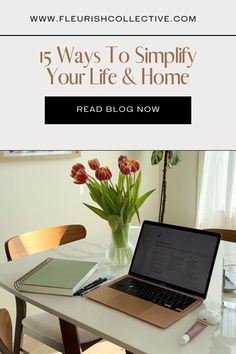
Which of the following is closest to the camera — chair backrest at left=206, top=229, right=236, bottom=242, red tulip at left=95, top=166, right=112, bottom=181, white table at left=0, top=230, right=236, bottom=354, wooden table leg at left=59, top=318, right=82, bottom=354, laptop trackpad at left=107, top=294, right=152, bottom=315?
white table at left=0, top=230, right=236, bottom=354

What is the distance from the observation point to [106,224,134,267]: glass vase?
4.52 ft

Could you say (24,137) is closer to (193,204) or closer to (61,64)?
(61,64)

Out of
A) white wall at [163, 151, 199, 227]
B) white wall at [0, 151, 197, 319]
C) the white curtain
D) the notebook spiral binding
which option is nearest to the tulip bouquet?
the notebook spiral binding

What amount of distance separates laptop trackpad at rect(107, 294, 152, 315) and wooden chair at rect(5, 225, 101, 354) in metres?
0.38

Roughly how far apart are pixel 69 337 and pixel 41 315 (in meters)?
0.43

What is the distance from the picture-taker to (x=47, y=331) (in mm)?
1404

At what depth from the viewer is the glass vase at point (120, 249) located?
4.52 ft

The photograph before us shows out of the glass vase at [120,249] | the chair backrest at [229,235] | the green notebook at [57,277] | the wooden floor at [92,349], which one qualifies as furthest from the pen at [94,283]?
the wooden floor at [92,349]

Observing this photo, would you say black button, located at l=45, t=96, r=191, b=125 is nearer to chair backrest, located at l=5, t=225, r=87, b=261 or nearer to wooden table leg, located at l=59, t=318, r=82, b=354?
chair backrest, located at l=5, t=225, r=87, b=261

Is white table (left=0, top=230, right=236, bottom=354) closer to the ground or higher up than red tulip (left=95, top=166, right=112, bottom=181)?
closer to the ground

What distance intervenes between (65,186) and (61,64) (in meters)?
1.06

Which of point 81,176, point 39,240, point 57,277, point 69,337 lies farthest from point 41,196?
point 69,337

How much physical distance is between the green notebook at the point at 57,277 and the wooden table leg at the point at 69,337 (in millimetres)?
100

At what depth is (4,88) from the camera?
1540mm
